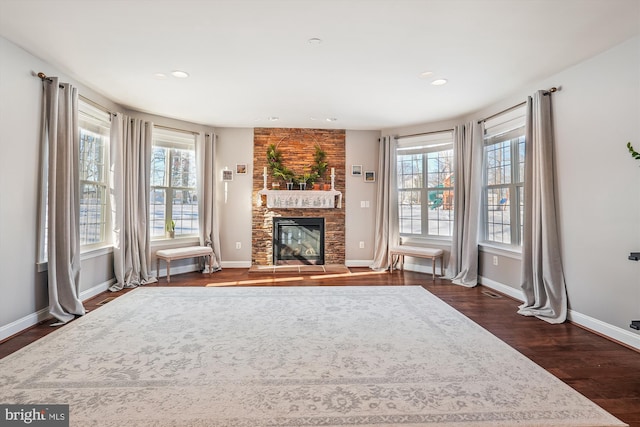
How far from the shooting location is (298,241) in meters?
6.12

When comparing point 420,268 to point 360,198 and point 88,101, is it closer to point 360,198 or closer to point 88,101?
point 360,198

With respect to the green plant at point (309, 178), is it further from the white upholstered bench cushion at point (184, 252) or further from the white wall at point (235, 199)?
the white upholstered bench cushion at point (184, 252)

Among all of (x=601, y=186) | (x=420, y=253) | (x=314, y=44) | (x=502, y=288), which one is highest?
(x=314, y=44)

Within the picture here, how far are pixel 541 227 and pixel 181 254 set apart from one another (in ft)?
15.9

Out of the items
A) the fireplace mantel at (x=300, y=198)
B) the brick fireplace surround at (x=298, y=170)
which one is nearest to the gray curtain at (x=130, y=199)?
the brick fireplace surround at (x=298, y=170)

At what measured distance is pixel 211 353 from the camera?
2.42m

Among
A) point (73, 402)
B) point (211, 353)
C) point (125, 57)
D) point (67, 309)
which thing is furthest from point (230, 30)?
point (67, 309)

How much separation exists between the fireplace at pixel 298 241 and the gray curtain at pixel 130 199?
2.16 metres

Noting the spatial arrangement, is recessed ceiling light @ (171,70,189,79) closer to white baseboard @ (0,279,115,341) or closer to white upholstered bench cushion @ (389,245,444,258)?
white baseboard @ (0,279,115,341)

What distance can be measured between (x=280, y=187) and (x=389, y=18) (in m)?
3.96

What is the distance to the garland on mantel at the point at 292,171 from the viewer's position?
5930 mm

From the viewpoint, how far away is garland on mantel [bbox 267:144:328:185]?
5.93 meters

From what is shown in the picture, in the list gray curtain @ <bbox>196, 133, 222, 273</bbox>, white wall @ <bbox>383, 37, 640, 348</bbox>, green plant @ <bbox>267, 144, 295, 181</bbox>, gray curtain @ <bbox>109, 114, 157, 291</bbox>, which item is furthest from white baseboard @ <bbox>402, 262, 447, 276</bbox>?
gray curtain @ <bbox>109, 114, 157, 291</bbox>

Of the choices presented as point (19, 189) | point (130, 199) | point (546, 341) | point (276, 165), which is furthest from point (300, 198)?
point (546, 341)
